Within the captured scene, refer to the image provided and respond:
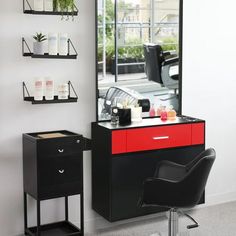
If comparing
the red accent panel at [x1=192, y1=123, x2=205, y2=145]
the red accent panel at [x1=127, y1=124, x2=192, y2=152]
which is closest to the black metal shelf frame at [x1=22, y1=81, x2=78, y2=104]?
the red accent panel at [x1=127, y1=124, x2=192, y2=152]

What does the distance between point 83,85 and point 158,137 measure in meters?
0.76

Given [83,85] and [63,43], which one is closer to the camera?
[63,43]

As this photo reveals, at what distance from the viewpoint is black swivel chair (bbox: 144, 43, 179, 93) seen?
15.3 feet

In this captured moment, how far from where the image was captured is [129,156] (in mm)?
4270

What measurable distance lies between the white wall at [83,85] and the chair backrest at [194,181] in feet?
3.70

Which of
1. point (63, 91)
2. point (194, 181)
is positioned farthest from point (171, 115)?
point (194, 181)

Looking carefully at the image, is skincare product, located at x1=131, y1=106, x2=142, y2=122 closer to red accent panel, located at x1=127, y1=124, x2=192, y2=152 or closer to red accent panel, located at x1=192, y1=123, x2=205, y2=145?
red accent panel, located at x1=127, y1=124, x2=192, y2=152

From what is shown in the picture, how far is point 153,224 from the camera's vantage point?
15.3 feet

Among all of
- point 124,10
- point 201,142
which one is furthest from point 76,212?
point 124,10

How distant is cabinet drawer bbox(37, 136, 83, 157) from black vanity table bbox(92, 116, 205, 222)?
0.30 m

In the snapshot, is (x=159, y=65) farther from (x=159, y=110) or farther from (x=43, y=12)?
(x=43, y=12)

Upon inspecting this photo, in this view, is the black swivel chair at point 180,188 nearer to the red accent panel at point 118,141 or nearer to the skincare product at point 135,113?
the red accent panel at point 118,141

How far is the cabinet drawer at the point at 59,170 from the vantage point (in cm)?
388

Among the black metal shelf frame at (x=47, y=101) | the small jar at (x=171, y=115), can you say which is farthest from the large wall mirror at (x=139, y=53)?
the black metal shelf frame at (x=47, y=101)
